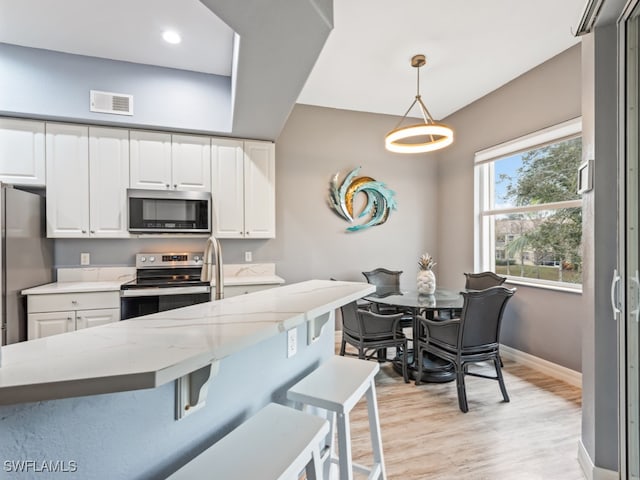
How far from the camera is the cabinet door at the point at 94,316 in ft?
9.29

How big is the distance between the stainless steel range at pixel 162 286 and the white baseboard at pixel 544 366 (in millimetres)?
3206

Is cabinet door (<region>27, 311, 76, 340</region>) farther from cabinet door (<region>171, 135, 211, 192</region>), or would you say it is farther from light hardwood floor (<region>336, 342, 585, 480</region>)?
light hardwood floor (<region>336, 342, 585, 480</region>)

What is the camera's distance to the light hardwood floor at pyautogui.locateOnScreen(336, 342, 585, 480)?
1.90 m

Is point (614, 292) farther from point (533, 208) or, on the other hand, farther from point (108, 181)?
point (108, 181)

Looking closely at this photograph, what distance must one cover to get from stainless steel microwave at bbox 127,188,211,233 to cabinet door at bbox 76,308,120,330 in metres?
0.77

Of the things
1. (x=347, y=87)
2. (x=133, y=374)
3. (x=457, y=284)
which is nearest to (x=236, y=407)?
(x=133, y=374)

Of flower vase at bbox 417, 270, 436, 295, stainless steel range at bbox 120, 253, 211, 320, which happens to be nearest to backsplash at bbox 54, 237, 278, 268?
stainless steel range at bbox 120, 253, 211, 320

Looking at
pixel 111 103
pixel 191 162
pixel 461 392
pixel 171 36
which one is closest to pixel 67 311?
pixel 191 162

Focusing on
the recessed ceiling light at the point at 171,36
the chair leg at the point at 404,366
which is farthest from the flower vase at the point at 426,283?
the recessed ceiling light at the point at 171,36

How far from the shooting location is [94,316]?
287 centimetres

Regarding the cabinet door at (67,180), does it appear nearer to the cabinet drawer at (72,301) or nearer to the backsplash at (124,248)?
the backsplash at (124,248)

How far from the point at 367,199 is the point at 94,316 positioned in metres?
3.23

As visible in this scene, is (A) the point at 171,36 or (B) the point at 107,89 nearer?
(A) the point at 171,36

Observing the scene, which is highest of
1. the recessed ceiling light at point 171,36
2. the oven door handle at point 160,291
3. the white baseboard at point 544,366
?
the recessed ceiling light at point 171,36
